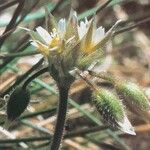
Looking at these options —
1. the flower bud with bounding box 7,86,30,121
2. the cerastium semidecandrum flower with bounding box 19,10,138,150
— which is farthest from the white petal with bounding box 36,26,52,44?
the flower bud with bounding box 7,86,30,121

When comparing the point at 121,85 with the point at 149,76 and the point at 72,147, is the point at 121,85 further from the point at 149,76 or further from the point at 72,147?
the point at 149,76

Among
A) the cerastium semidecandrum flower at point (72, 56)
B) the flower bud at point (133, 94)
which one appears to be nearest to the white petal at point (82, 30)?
the cerastium semidecandrum flower at point (72, 56)

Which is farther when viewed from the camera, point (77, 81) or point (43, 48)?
point (77, 81)

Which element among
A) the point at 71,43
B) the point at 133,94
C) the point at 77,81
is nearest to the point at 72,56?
the point at 71,43

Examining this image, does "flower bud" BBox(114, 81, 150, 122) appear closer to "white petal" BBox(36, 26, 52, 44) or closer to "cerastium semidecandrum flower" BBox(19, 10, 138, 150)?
"cerastium semidecandrum flower" BBox(19, 10, 138, 150)

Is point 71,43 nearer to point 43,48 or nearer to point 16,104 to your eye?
point 43,48

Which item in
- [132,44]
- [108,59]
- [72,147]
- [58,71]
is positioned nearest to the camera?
[58,71]

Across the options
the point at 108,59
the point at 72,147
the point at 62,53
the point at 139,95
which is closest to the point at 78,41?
the point at 62,53
